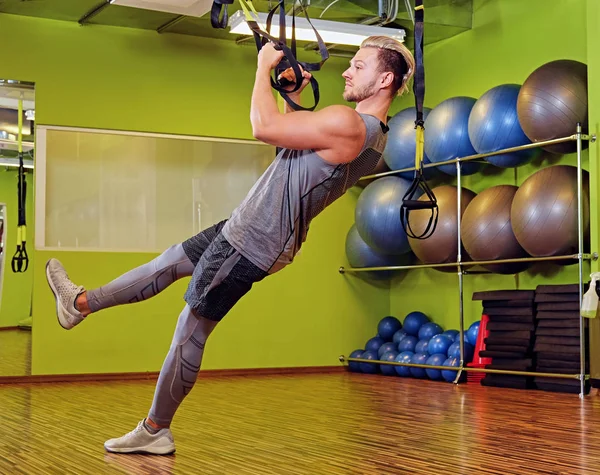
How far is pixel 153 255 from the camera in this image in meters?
6.83

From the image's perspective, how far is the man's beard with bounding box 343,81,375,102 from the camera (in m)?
2.86

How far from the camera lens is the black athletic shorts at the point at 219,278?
9.16 ft

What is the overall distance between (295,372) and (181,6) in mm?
3108

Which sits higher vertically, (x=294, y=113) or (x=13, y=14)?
(x=13, y=14)

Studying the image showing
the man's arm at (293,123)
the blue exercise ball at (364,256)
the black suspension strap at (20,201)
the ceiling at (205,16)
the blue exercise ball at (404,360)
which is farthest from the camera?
the blue exercise ball at (364,256)

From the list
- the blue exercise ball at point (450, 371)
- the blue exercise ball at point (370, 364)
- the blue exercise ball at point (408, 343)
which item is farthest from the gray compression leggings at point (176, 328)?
the blue exercise ball at point (370, 364)

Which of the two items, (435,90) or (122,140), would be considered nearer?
(122,140)

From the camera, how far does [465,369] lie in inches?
237

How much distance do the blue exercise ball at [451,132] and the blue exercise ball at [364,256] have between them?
3.38 ft

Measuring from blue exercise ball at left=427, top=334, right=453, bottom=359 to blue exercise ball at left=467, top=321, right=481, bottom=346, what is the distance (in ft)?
0.50

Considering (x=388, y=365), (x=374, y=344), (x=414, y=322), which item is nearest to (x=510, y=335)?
(x=414, y=322)

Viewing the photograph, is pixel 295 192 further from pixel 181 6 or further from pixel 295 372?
pixel 295 372

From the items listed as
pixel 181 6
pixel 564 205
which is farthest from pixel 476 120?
pixel 181 6

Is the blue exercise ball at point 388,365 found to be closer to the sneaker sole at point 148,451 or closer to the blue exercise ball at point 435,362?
the blue exercise ball at point 435,362
